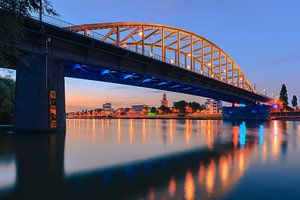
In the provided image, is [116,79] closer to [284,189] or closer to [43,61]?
[43,61]

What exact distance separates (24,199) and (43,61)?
27.7 metres

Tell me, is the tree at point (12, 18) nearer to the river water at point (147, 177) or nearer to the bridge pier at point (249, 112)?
the river water at point (147, 177)

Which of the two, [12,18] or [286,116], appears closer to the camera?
[12,18]

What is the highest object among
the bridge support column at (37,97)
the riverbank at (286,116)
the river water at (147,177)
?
the bridge support column at (37,97)

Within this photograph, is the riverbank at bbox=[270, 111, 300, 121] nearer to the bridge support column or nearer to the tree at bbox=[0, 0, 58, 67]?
the bridge support column

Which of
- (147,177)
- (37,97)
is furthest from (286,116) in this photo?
(147,177)

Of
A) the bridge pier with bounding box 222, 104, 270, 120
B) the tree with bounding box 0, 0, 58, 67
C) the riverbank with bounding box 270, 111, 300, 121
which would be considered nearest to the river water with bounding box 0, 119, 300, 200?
the tree with bounding box 0, 0, 58, 67

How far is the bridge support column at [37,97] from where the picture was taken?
1257 inches

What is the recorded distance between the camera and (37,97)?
32.3 metres

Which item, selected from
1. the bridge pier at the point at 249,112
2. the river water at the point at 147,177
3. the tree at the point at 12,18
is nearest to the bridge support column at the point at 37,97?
the river water at the point at 147,177

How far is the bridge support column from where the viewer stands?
31.9 meters

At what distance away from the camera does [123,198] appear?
8.12m

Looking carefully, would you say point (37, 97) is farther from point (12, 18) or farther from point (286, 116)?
point (286, 116)

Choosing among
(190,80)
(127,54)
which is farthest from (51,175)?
(190,80)
